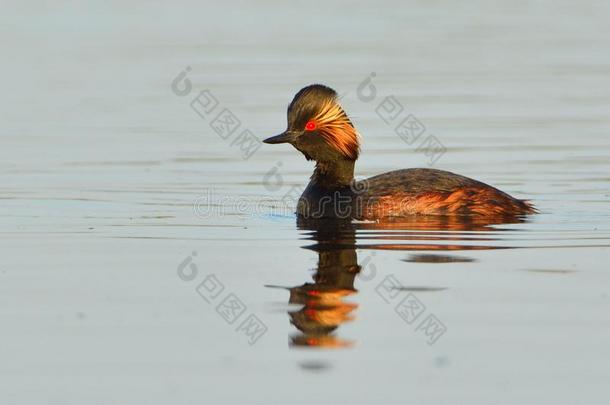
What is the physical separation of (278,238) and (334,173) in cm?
195

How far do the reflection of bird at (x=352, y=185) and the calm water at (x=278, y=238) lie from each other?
437 mm

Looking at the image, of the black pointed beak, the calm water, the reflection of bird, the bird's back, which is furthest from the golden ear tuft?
the calm water

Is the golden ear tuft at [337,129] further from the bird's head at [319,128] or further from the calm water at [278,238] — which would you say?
the calm water at [278,238]

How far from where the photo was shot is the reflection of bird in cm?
1350

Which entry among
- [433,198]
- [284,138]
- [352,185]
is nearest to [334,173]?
[352,185]

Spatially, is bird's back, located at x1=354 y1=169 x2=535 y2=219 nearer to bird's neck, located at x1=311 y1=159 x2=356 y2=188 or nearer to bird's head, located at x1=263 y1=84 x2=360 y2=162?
bird's neck, located at x1=311 y1=159 x2=356 y2=188

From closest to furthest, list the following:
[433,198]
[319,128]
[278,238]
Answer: [278,238], [433,198], [319,128]

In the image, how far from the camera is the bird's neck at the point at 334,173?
14.1m

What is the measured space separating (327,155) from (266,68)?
1142 cm

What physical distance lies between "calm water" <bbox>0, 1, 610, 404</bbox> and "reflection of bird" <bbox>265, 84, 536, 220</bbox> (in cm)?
44

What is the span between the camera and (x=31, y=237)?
1241cm

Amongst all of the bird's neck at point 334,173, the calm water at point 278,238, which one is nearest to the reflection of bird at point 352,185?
the bird's neck at point 334,173

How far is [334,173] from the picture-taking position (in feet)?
46.3

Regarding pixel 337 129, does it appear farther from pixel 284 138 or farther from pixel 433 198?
pixel 433 198
